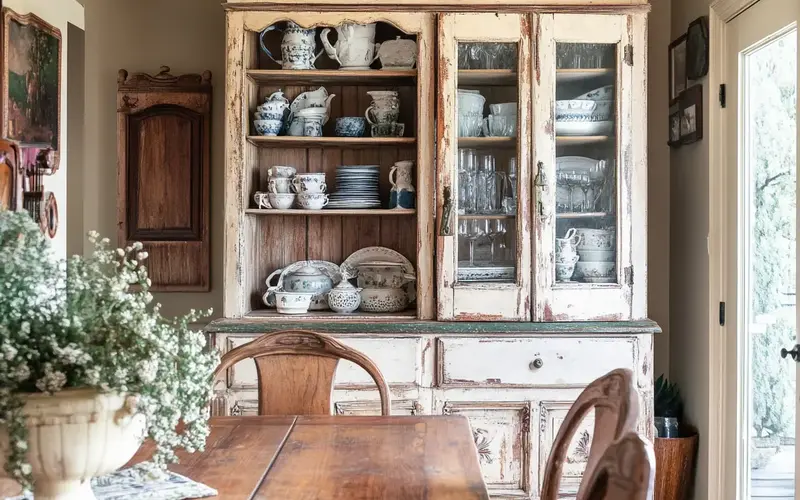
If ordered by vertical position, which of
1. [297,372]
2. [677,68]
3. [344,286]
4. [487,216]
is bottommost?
[297,372]

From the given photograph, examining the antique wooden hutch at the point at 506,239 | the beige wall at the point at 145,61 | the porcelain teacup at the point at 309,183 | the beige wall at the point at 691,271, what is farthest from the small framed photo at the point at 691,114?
the beige wall at the point at 145,61

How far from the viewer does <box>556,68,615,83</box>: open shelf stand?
3.08 m

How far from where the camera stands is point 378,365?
9.84 ft

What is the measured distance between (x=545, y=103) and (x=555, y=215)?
42 cm

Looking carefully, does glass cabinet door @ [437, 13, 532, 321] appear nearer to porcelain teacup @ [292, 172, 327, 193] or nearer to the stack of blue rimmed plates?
the stack of blue rimmed plates

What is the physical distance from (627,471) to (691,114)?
2597 mm

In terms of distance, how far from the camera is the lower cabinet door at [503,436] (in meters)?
2.99

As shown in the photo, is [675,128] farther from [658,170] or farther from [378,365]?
[378,365]

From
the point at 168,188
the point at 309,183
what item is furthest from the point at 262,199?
the point at 168,188

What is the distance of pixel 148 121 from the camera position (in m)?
3.65

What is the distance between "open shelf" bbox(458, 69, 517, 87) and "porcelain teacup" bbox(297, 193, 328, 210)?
0.70 m

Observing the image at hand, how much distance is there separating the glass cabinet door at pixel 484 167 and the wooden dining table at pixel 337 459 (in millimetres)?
1061

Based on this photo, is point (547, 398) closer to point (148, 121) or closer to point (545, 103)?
point (545, 103)

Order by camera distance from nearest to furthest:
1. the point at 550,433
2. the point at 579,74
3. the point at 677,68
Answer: the point at 550,433 < the point at 579,74 < the point at 677,68
